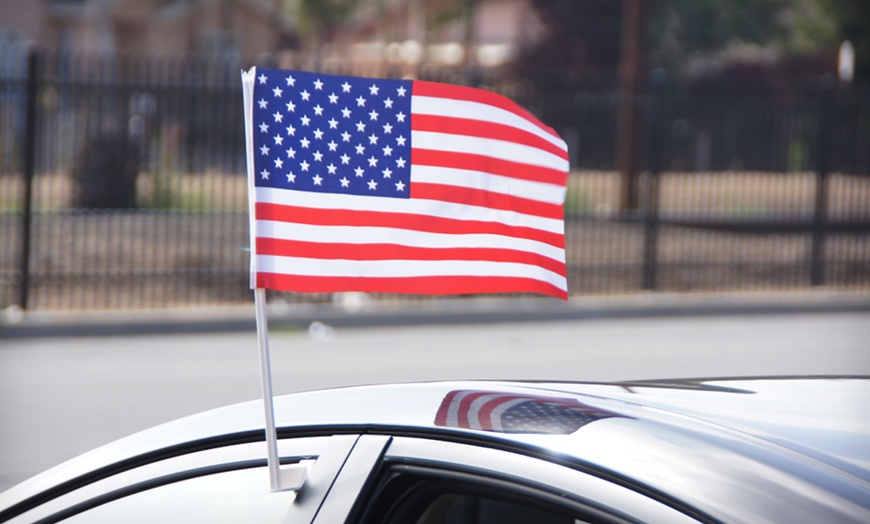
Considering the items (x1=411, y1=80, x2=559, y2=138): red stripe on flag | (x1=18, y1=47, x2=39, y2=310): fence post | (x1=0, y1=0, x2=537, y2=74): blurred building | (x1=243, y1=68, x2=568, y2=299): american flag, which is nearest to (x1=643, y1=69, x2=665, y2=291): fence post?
(x1=18, y1=47, x2=39, y2=310): fence post

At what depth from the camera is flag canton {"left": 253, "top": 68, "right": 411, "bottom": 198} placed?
90.8 inches

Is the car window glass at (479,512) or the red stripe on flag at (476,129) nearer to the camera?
the car window glass at (479,512)

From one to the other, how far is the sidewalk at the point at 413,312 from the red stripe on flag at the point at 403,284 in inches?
363

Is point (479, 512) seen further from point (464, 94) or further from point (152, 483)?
point (464, 94)

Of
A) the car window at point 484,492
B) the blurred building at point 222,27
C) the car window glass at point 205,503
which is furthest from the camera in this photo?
the blurred building at point 222,27

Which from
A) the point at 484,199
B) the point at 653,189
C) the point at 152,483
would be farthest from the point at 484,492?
the point at 653,189

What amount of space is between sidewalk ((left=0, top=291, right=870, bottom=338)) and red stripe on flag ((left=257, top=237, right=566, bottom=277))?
30.4ft

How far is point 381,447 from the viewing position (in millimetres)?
1965

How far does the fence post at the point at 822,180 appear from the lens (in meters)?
15.3

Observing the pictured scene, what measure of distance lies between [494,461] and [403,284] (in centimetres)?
77

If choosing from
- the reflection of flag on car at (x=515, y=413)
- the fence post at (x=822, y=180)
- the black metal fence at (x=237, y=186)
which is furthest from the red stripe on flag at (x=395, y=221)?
the fence post at (x=822, y=180)

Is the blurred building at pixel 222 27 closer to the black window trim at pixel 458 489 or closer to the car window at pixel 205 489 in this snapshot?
the car window at pixel 205 489

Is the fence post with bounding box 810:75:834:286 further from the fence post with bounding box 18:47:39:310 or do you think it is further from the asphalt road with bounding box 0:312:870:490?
the fence post with bounding box 18:47:39:310

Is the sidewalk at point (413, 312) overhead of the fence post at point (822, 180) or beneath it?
beneath
